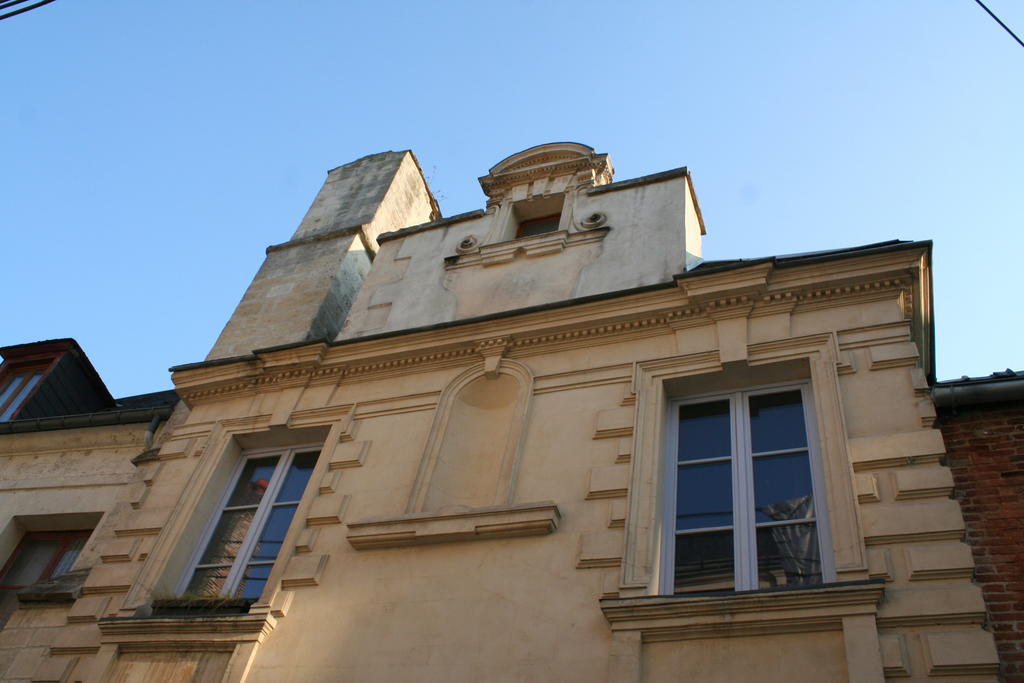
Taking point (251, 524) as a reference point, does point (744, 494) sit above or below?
below

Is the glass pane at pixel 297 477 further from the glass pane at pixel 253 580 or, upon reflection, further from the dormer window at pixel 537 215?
the dormer window at pixel 537 215

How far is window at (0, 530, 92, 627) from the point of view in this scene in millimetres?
9844

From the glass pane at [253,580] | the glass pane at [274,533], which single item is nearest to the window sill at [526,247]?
the glass pane at [274,533]

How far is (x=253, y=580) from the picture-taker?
8.21 metres

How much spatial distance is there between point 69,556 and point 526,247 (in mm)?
6275

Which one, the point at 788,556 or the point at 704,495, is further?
the point at 704,495

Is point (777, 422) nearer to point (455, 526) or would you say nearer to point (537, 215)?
point (455, 526)

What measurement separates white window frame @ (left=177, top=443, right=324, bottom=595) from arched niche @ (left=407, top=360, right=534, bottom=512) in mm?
1282

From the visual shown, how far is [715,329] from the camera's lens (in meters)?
8.17

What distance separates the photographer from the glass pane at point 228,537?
866cm

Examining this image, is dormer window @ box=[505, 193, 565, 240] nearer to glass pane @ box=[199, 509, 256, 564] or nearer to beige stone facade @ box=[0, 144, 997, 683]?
beige stone facade @ box=[0, 144, 997, 683]

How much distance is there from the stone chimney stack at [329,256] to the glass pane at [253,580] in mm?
3704

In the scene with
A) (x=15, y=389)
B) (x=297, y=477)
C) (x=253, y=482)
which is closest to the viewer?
(x=297, y=477)

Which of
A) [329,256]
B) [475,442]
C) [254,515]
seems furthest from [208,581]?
[329,256]
